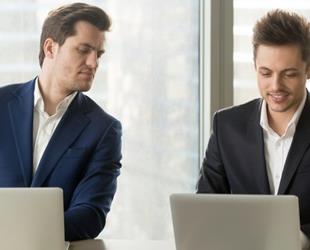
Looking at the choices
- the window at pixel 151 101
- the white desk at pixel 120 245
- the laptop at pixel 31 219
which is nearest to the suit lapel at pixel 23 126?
the white desk at pixel 120 245

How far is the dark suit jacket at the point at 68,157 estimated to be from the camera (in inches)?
119

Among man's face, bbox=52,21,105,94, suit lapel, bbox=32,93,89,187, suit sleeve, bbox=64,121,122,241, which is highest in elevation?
man's face, bbox=52,21,105,94

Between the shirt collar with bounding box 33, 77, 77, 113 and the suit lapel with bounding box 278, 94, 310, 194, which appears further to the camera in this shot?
the shirt collar with bounding box 33, 77, 77, 113

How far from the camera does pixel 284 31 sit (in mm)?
2951

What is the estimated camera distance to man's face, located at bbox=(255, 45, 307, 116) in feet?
9.68

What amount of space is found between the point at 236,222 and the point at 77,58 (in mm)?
1355

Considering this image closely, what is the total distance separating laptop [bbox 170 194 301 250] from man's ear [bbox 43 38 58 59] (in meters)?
1.29

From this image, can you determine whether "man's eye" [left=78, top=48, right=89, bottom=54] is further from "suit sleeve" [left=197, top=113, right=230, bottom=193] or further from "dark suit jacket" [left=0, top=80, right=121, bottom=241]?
"suit sleeve" [left=197, top=113, right=230, bottom=193]

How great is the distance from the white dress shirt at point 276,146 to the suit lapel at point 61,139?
76 centimetres

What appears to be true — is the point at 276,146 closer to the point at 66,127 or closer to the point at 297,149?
the point at 297,149

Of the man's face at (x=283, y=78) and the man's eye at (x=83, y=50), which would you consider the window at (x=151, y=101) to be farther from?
the man's face at (x=283, y=78)

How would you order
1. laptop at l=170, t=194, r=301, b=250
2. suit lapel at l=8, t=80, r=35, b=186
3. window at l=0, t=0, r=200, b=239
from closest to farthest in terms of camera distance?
laptop at l=170, t=194, r=301, b=250 → suit lapel at l=8, t=80, r=35, b=186 → window at l=0, t=0, r=200, b=239

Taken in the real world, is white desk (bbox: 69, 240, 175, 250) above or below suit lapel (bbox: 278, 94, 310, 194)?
below

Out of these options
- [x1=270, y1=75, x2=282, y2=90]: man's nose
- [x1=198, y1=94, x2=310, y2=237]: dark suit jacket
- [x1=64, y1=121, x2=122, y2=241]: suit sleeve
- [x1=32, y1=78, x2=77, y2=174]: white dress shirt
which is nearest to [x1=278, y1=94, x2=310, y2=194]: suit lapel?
[x1=198, y1=94, x2=310, y2=237]: dark suit jacket
